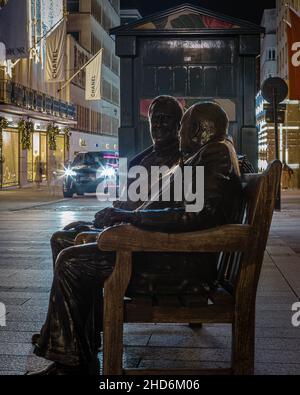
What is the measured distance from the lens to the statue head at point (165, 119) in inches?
191

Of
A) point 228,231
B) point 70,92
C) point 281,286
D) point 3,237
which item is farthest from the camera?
point 70,92

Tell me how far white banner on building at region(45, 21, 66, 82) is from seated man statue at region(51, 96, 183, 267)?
31820mm

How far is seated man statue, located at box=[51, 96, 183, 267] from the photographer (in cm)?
486

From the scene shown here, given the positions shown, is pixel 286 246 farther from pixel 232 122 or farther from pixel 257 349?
pixel 257 349

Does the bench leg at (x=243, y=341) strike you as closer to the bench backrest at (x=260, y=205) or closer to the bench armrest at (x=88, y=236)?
the bench backrest at (x=260, y=205)

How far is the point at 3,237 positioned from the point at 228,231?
31.3ft

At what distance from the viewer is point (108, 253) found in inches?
159

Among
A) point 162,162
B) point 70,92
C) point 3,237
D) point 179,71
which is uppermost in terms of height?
point 70,92

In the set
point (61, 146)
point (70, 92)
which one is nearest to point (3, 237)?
point (61, 146)

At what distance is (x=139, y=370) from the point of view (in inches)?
160

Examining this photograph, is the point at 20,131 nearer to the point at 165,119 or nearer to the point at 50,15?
the point at 50,15

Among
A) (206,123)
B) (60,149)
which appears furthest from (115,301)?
(60,149)

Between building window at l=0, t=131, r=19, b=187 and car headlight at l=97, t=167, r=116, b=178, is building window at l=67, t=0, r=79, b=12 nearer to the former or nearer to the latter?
building window at l=0, t=131, r=19, b=187

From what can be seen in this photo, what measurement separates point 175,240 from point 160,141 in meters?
1.31
